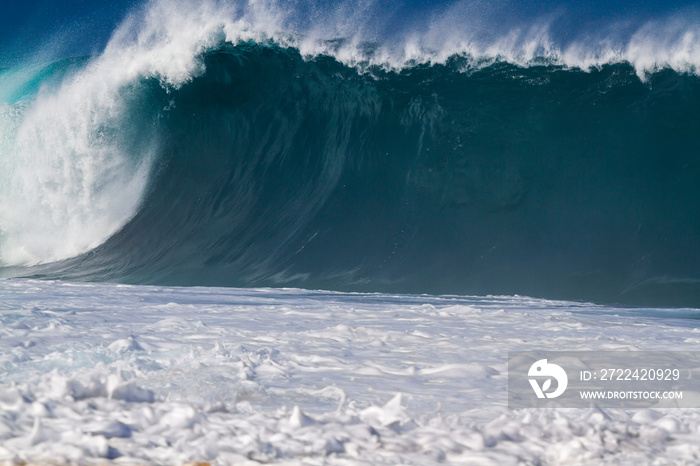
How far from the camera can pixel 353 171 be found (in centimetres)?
996

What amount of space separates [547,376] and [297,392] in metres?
1.13

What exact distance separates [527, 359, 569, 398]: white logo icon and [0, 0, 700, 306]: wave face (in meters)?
5.04

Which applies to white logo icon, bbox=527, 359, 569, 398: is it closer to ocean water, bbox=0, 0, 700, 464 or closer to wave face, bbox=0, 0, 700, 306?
ocean water, bbox=0, 0, 700, 464

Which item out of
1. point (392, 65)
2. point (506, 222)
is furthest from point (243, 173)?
point (506, 222)

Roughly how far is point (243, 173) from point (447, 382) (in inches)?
310

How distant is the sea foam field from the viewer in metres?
1.91

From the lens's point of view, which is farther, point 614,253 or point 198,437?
point 614,253

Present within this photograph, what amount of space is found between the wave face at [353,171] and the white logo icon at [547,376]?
16.5 feet

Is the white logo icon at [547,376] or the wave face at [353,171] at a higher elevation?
the wave face at [353,171]

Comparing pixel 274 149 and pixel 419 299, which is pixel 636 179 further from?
pixel 274 149

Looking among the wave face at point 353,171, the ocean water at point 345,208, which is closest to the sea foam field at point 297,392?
the ocean water at point 345,208

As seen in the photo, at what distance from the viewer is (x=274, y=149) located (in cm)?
1051

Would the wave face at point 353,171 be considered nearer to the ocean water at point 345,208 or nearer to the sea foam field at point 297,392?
the ocean water at point 345,208

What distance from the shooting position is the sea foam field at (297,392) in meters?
1.91
